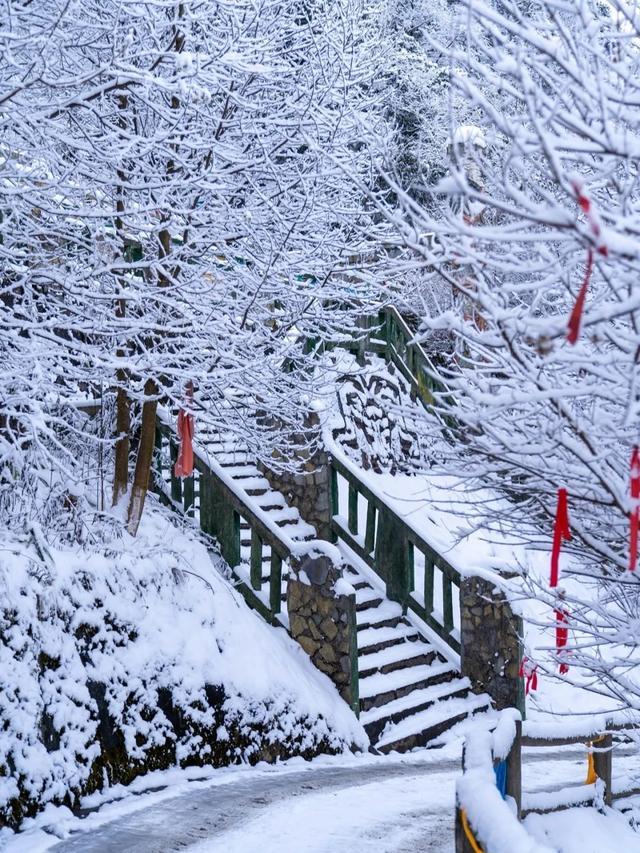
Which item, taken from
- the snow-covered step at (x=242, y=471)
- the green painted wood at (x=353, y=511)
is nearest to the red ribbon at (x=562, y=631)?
the green painted wood at (x=353, y=511)

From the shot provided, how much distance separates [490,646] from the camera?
1163 centimetres

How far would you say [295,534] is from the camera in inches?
478

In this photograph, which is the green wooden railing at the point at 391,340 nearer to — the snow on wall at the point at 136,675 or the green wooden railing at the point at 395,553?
the green wooden railing at the point at 395,553

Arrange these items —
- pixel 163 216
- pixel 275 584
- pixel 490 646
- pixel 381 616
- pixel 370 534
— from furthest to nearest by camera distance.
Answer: pixel 370 534 < pixel 381 616 < pixel 490 646 < pixel 275 584 < pixel 163 216

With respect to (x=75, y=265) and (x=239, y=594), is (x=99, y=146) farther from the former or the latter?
(x=239, y=594)

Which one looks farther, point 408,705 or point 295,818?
point 408,705

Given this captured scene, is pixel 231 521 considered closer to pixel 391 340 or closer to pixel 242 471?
pixel 242 471

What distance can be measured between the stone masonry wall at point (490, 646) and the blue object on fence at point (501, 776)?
536 centimetres

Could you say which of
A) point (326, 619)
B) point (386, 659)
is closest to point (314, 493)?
point (386, 659)

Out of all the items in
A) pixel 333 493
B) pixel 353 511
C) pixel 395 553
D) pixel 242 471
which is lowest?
pixel 395 553

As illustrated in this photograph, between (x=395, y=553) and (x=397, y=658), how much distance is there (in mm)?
1505

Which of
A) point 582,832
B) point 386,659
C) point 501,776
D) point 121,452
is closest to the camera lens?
point 501,776

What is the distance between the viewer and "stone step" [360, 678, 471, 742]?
10156mm

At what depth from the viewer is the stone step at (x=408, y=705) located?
10156 mm
